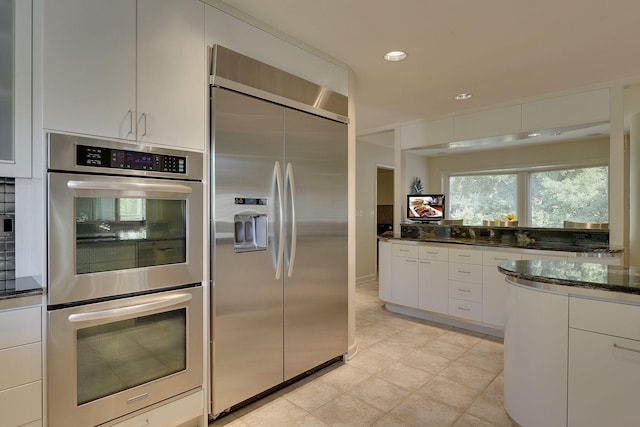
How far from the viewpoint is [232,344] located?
80.4 inches

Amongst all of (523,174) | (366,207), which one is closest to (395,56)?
(366,207)

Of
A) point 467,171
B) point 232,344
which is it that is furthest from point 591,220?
point 232,344

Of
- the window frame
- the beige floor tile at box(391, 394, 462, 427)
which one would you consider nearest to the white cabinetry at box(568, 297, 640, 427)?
the beige floor tile at box(391, 394, 462, 427)

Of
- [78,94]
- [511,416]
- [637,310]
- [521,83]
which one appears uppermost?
[521,83]

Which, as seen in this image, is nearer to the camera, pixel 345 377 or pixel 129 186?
pixel 129 186

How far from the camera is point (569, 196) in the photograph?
19.9ft

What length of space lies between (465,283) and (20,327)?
351cm

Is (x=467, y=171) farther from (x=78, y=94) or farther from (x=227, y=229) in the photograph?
(x=78, y=94)

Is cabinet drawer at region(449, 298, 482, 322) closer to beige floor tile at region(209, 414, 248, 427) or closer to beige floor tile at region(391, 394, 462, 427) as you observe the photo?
beige floor tile at region(391, 394, 462, 427)

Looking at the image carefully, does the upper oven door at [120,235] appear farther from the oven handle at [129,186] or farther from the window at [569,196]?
the window at [569,196]

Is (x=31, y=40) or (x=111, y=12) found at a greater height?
(x=111, y=12)

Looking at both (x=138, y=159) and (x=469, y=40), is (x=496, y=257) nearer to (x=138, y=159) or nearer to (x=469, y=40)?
(x=469, y=40)

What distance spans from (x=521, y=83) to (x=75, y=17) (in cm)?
345

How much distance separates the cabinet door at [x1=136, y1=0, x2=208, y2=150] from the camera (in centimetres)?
172
